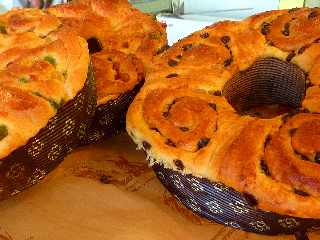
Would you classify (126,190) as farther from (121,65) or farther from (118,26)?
(118,26)

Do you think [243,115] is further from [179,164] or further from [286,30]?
[286,30]

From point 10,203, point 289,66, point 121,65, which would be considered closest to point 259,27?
point 289,66

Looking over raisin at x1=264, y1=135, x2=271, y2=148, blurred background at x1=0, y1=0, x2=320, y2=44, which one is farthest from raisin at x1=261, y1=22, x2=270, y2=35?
blurred background at x1=0, y1=0, x2=320, y2=44

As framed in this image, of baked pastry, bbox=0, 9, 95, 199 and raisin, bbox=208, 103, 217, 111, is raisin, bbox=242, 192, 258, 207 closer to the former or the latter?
raisin, bbox=208, 103, 217, 111

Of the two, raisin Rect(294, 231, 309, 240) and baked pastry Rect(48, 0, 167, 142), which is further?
baked pastry Rect(48, 0, 167, 142)

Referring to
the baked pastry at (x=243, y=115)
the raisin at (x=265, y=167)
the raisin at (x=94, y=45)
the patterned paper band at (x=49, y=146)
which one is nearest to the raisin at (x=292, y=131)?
the baked pastry at (x=243, y=115)

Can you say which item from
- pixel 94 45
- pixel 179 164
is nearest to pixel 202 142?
pixel 179 164

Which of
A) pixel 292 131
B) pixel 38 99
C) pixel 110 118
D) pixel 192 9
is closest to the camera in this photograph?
pixel 292 131
